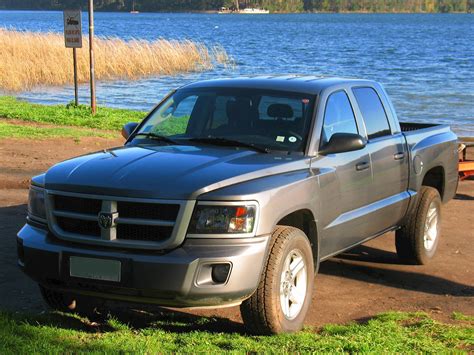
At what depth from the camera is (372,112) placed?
786 cm

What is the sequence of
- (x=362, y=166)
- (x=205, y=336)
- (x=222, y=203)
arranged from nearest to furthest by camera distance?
(x=222, y=203), (x=205, y=336), (x=362, y=166)

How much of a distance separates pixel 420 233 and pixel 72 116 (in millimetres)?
11994

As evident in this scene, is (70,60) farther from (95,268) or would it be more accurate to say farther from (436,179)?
(95,268)

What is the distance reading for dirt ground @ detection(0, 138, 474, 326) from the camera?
682 centimetres

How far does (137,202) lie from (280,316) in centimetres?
119

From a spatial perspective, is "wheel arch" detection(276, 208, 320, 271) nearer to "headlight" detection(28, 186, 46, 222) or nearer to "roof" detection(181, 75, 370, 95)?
"roof" detection(181, 75, 370, 95)

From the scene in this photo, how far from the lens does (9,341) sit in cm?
546

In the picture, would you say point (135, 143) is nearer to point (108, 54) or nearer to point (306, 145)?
point (306, 145)

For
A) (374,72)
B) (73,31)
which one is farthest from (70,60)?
(374,72)

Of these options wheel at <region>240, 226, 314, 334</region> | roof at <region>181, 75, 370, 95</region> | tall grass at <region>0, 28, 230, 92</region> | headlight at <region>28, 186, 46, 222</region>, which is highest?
roof at <region>181, 75, 370, 95</region>

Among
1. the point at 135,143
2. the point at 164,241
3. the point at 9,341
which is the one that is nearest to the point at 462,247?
the point at 135,143

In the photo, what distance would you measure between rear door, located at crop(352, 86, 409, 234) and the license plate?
8.32 feet

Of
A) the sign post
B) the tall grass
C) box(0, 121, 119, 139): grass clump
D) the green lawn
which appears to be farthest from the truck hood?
the tall grass

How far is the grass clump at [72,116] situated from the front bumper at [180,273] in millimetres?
12180
